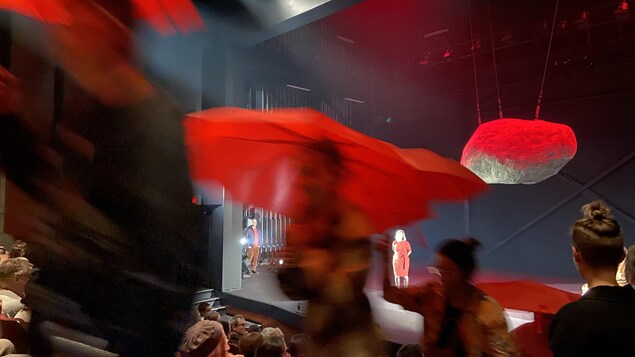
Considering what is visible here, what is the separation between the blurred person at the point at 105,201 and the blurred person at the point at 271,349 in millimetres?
1032

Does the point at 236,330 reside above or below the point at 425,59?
below

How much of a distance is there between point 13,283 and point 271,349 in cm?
191

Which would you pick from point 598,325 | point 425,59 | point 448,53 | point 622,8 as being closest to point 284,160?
point 598,325

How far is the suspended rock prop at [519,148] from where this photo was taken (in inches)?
122

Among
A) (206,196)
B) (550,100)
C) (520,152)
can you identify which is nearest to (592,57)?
(550,100)

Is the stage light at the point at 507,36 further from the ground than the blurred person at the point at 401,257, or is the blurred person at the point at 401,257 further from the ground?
the stage light at the point at 507,36

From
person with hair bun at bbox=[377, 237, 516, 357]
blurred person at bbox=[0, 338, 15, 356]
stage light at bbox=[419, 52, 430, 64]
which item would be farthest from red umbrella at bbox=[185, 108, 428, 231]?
stage light at bbox=[419, 52, 430, 64]

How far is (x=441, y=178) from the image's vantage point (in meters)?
1.69

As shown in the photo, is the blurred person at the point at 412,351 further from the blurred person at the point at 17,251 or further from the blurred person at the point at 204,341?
the blurred person at the point at 17,251

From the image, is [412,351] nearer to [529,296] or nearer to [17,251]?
[529,296]

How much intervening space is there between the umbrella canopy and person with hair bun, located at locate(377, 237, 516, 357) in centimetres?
30

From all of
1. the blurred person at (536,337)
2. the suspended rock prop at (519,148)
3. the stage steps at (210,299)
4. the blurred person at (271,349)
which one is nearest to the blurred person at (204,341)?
the blurred person at (271,349)

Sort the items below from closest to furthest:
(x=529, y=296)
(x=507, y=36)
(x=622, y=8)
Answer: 1. (x=529, y=296)
2. (x=622, y=8)
3. (x=507, y=36)

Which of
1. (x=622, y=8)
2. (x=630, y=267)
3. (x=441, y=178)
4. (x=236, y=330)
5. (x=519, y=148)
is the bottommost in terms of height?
(x=236, y=330)
